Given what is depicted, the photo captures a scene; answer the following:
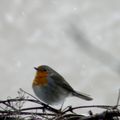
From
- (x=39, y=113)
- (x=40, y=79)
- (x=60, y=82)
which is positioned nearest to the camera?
(x=39, y=113)

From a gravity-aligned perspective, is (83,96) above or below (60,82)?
below

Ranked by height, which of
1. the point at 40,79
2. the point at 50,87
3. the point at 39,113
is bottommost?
the point at 39,113

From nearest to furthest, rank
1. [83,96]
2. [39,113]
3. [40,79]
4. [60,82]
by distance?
[39,113] → [83,96] → [40,79] → [60,82]

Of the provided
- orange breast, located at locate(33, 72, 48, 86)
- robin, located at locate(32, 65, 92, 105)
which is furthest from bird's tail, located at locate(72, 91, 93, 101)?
orange breast, located at locate(33, 72, 48, 86)

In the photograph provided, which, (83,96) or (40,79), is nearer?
(83,96)

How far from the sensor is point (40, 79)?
19.7 feet

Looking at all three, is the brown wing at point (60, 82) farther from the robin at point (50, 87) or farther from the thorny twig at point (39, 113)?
the thorny twig at point (39, 113)

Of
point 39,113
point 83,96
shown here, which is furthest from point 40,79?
point 39,113

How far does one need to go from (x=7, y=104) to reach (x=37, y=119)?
17.1 inches

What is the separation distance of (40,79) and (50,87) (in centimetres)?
21

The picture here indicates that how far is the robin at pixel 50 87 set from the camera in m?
5.54

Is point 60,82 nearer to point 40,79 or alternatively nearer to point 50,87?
point 50,87

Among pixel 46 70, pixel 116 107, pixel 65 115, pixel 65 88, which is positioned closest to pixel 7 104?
pixel 65 115

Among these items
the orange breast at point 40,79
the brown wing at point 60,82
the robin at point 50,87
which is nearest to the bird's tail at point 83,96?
the robin at point 50,87
